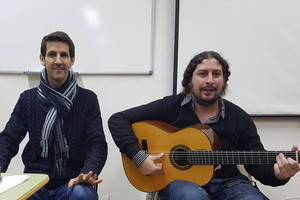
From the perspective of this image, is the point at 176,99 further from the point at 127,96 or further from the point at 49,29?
→ the point at 49,29

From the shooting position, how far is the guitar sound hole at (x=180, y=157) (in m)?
1.36

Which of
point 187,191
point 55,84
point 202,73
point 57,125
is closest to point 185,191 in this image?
point 187,191

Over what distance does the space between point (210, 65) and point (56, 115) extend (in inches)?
38.8

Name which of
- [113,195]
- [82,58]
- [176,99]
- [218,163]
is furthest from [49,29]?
[218,163]

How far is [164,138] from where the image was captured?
4.73 ft

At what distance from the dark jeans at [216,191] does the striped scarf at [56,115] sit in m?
0.63

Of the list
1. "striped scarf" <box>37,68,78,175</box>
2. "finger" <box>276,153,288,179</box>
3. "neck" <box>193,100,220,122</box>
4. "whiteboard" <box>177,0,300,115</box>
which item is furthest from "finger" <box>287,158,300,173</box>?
"striped scarf" <box>37,68,78,175</box>

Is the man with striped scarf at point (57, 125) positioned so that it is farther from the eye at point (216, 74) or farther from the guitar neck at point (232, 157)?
the eye at point (216, 74)

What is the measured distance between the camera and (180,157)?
137 centimetres

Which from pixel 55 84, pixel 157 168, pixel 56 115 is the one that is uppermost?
pixel 55 84

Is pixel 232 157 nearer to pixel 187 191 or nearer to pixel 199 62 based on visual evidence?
pixel 187 191

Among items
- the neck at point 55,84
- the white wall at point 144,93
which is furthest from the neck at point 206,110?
the neck at point 55,84

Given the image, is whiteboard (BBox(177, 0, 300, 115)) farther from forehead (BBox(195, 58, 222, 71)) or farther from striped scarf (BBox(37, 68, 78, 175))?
striped scarf (BBox(37, 68, 78, 175))

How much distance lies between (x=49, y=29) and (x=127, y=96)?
2.83 feet
